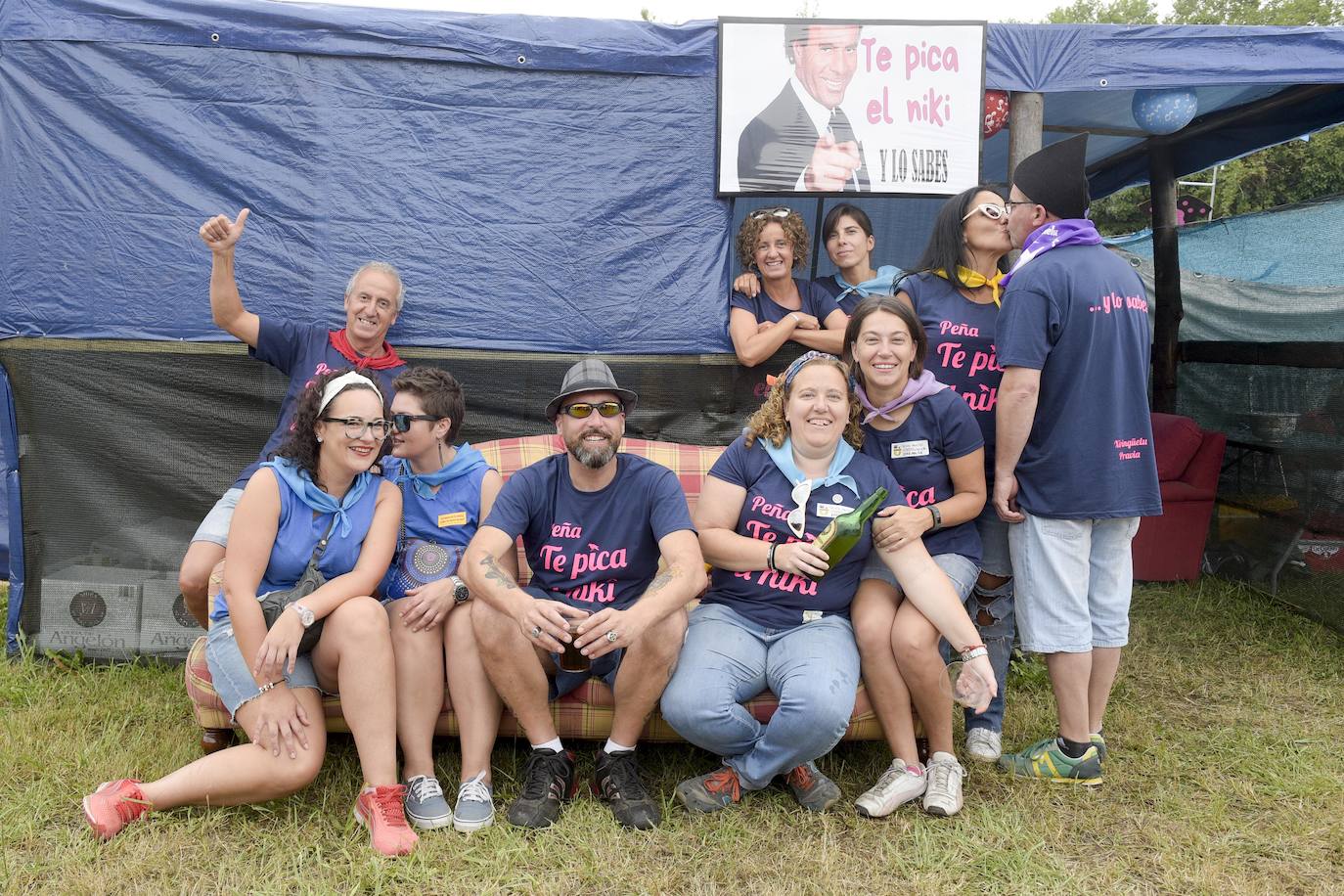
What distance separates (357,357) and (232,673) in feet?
4.76

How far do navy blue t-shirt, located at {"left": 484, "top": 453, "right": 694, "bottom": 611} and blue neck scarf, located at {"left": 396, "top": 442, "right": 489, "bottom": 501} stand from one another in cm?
31

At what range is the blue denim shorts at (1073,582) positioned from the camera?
3014 millimetres

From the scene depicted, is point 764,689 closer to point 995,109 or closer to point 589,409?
point 589,409

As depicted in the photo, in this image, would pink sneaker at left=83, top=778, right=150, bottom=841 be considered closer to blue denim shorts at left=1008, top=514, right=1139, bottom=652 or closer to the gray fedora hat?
the gray fedora hat

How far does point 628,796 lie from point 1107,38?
3785 mm

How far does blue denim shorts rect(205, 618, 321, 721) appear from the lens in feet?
8.80

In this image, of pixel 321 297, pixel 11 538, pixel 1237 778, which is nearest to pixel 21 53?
pixel 321 297

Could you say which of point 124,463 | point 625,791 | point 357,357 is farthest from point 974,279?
point 124,463

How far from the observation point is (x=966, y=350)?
3.34 metres

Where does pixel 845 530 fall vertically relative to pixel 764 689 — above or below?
above

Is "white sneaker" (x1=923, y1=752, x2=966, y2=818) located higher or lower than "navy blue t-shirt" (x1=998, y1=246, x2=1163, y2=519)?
lower

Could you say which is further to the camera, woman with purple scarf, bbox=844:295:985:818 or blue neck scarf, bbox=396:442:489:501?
blue neck scarf, bbox=396:442:489:501

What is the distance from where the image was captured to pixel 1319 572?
15.6ft

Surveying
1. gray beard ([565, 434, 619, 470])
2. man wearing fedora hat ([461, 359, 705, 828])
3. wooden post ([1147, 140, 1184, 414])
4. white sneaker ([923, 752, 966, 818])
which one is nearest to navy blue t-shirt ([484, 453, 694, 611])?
man wearing fedora hat ([461, 359, 705, 828])
